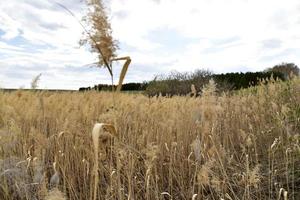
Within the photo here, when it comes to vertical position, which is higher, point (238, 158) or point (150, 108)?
point (150, 108)

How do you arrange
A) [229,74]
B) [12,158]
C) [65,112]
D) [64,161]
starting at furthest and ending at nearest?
[229,74] → [65,112] → [64,161] → [12,158]

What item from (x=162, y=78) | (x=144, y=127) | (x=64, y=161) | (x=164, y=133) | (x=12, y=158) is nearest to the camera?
(x=12, y=158)

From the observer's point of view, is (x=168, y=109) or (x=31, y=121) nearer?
(x=31, y=121)

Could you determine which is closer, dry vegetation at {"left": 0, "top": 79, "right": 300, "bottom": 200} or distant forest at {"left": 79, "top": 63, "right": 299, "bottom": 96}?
dry vegetation at {"left": 0, "top": 79, "right": 300, "bottom": 200}

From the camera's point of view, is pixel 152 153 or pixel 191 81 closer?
pixel 152 153

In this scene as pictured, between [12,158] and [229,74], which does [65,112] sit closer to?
[12,158]

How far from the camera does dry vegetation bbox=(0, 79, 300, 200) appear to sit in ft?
7.08

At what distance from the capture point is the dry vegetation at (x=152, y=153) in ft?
7.08

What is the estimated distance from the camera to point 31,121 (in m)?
3.36

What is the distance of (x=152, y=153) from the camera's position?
174 centimetres

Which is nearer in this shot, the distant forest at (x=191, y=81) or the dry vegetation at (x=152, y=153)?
the dry vegetation at (x=152, y=153)

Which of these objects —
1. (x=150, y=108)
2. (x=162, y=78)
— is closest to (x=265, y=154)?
(x=150, y=108)

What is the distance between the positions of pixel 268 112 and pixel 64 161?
93.7 inches

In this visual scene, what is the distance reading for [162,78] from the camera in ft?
54.5
